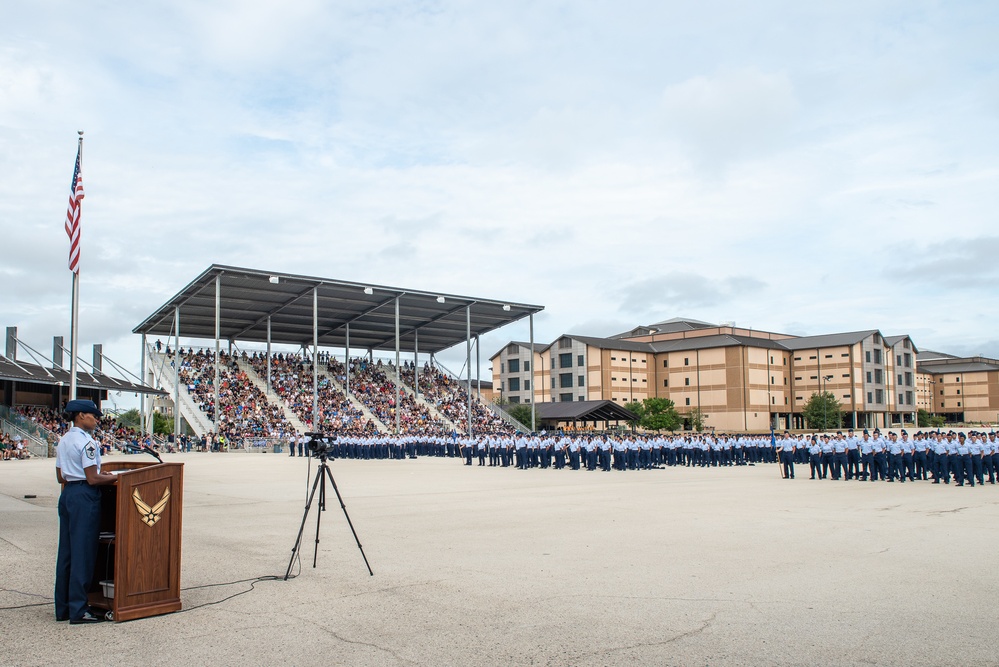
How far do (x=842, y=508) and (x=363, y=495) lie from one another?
9.49 metres

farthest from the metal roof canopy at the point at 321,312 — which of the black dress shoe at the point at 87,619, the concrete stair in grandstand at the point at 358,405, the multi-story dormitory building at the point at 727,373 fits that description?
the black dress shoe at the point at 87,619

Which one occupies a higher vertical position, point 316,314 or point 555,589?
point 316,314

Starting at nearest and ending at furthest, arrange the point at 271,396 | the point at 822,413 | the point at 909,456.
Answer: the point at 909,456 < the point at 271,396 < the point at 822,413

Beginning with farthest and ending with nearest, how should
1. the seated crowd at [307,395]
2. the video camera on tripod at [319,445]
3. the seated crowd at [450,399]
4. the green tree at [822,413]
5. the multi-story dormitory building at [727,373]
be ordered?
1. the multi-story dormitory building at [727,373]
2. the green tree at [822,413]
3. the seated crowd at [450,399]
4. the seated crowd at [307,395]
5. the video camera on tripod at [319,445]

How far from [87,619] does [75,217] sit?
497 inches

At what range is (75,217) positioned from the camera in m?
16.5

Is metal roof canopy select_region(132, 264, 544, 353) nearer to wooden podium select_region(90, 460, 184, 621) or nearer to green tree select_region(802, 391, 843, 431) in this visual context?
green tree select_region(802, 391, 843, 431)

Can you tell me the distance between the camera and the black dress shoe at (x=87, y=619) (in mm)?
6051

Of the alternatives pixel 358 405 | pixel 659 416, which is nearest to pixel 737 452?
pixel 358 405

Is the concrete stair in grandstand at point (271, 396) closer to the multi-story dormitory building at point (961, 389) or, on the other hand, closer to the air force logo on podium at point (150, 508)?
the air force logo on podium at point (150, 508)

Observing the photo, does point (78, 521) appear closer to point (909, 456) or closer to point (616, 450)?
point (909, 456)

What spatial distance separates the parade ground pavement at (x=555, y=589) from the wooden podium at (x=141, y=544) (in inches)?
7.4

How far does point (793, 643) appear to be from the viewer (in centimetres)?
555

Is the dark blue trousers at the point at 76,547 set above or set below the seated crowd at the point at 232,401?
below
